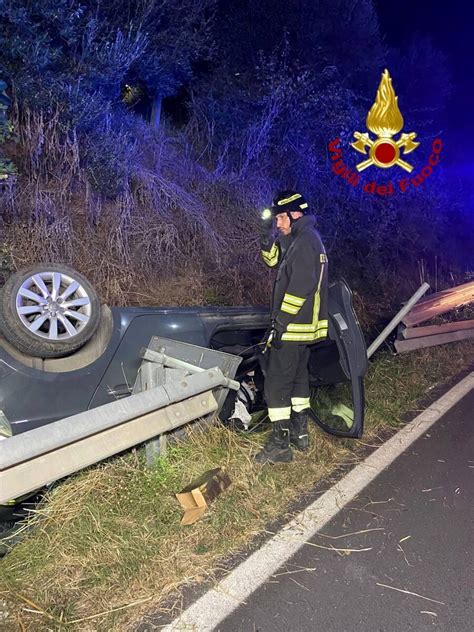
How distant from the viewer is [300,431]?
3748mm

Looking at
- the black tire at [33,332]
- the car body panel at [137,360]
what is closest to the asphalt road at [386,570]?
the car body panel at [137,360]

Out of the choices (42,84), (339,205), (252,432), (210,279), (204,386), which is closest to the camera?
(204,386)

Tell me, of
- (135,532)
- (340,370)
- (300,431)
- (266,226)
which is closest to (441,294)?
(340,370)

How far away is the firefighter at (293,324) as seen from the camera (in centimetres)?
346

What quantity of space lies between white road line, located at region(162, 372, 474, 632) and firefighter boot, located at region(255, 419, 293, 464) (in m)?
0.40

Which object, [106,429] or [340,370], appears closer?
[106,429]

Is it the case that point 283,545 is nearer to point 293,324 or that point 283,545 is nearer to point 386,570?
point 386,570

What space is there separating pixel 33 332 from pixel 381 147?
8328 millimetres

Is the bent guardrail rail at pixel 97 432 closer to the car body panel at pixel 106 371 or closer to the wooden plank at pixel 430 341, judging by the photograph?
the car body panel at pixel 106 371

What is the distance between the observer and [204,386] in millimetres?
2869

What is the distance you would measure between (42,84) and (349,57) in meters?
6.33

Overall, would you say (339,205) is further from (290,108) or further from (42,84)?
(42,84)

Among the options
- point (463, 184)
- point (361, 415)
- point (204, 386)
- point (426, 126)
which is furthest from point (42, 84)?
point (463, 184)

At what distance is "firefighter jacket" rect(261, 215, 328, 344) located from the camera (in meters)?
3.45
